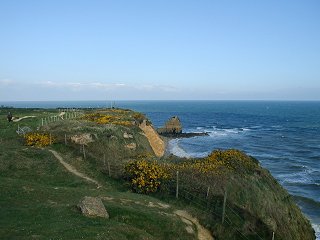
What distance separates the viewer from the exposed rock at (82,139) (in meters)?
42.2

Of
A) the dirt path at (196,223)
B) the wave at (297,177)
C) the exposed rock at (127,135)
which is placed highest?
the exposed rock at (127,135)

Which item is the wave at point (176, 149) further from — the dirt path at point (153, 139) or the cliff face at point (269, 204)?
the cliff face at point (269, 204)

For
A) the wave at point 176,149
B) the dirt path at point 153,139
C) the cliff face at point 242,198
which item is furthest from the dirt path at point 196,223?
the dirt path at point 153,139

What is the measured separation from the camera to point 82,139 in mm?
42625

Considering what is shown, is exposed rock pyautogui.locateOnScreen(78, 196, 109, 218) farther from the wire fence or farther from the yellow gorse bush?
the yellow gorse bush

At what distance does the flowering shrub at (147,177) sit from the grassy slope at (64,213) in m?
1.62

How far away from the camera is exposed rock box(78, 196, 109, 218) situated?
2094 centimetres

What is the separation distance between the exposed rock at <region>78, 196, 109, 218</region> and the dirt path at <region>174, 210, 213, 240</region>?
5.73m

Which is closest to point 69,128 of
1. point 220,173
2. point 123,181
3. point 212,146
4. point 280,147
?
point 123,181

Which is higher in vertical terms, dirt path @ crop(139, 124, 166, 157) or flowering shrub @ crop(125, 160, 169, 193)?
flowering shrub @ crop(125, 160, 169, 193)

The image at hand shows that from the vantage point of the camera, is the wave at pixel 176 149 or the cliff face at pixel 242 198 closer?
the cliff face at pixel 242 198

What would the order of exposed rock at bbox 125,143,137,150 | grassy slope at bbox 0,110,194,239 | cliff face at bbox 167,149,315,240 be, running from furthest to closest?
exposed rock at bbox 125,143,137,150
cliff face at bbox 167,149,315,240
grassy slope at bbox 0,110,194,239

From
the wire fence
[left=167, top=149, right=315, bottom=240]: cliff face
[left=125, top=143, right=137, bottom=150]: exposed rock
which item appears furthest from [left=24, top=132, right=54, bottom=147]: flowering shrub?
the wire fence

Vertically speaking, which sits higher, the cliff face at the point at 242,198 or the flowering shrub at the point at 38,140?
the flowering shrub at the point at 38,140
